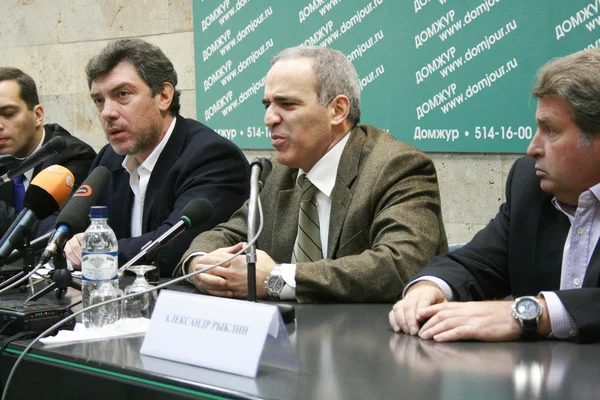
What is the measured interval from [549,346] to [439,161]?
2053 millimetres

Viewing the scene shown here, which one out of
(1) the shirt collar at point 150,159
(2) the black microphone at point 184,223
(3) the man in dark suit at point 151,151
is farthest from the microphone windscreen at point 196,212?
(1) the shirt collar at point 150,159

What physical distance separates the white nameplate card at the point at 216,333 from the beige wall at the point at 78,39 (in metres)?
2.70

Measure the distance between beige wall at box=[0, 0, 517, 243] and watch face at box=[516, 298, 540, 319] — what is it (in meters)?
2.68

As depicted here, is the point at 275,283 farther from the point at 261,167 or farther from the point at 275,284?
the point at 261,167

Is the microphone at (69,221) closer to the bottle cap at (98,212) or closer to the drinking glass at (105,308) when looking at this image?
the bottle cap at (98,212)

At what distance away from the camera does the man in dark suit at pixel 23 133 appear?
3816mm

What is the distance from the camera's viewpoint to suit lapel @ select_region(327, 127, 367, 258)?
244cm

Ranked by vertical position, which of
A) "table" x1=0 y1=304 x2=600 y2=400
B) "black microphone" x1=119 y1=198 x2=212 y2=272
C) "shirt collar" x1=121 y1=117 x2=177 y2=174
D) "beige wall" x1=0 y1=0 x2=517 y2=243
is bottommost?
"table" x1=0 y1=304 x2=600 y2=400

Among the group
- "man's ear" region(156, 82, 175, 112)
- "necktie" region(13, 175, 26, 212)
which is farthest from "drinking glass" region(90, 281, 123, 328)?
"necktie" region(13, 175, 26, 212)

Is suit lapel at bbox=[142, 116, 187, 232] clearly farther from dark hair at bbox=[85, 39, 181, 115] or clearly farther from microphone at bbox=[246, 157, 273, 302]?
microphone at bbox=[246, 157, 273, 302]

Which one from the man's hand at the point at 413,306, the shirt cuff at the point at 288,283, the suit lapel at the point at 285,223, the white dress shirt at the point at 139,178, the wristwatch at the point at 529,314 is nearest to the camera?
the wristwatch at the point at 529,314

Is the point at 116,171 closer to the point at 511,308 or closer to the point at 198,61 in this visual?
the point at 198,61

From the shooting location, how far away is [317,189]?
257 cm

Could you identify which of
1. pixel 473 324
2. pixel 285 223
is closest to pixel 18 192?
pixel 285 223
